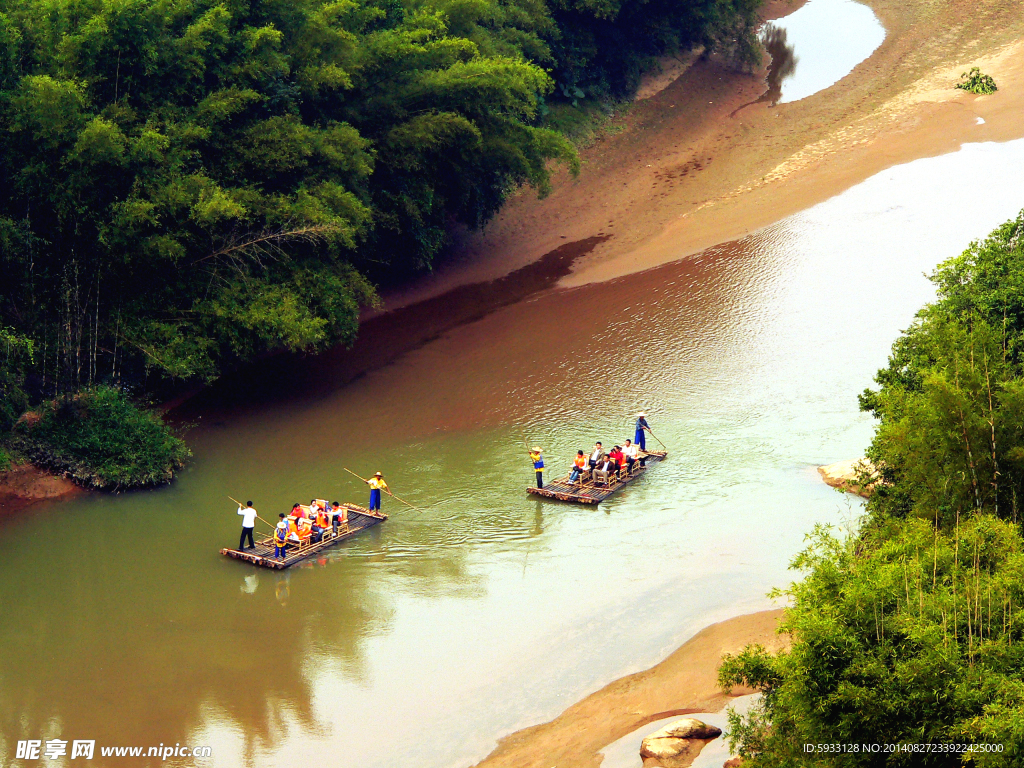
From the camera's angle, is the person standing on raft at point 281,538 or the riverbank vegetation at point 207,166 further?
the riverbank vegetation at point 207,166

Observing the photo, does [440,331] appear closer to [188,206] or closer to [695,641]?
[188,206]

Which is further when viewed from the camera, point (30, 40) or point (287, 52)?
point (287, 52)

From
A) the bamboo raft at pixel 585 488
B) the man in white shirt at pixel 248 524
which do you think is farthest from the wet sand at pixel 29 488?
the bamboo raft at pixel 585 488

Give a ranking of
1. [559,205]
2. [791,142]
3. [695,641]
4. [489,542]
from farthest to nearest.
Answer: [791,142] < [559,205] < [489,542] < [695,641]

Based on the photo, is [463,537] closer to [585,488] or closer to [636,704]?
[585,488]

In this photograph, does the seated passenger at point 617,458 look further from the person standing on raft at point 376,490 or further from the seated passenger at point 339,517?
the seated passenger at point 339,517

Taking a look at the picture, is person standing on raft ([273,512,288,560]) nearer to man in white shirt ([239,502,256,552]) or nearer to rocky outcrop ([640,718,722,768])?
man in white shirt ([239,502,256,552])

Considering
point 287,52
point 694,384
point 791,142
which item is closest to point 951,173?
point 791,142
